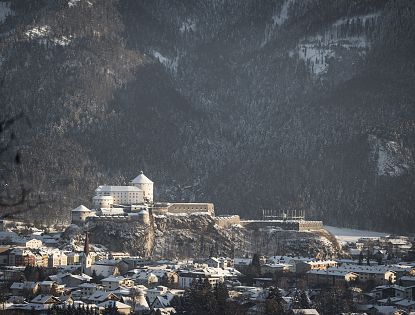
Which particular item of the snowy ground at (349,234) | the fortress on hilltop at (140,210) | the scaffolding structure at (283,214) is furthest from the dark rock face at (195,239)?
the scaffolding structure at (283,214)

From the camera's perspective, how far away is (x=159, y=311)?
296 feet

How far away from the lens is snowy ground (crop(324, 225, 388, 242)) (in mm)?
146375

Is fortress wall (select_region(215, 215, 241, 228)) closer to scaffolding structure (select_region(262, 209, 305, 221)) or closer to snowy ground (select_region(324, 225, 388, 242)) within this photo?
scaffolding structure (select_region(262, 209, 305, 221))

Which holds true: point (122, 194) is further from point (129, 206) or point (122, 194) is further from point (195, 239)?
point (195, 239)

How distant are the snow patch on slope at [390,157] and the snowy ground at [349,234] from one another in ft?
66.6

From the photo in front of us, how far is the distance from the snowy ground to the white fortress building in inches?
572

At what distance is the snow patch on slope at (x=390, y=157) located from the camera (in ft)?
570

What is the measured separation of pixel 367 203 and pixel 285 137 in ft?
104

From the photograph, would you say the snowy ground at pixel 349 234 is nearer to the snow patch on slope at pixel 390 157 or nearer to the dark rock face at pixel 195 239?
the dark rock face at pixel 195 239

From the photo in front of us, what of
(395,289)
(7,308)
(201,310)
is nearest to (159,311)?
(201,310)

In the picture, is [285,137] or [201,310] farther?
[285,137]

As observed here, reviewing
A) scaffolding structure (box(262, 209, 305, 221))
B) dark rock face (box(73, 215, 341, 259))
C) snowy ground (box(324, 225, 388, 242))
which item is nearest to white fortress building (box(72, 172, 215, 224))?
dark rock face (box(73, 215, 341, 259))

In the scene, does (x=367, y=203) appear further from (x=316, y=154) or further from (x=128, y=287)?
(x=128, y=287)

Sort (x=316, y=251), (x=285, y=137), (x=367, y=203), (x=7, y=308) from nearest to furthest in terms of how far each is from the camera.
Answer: (x=7, y=308) → (x=316, y=251) → (x=367, y=203) → (x=285, y=137)
